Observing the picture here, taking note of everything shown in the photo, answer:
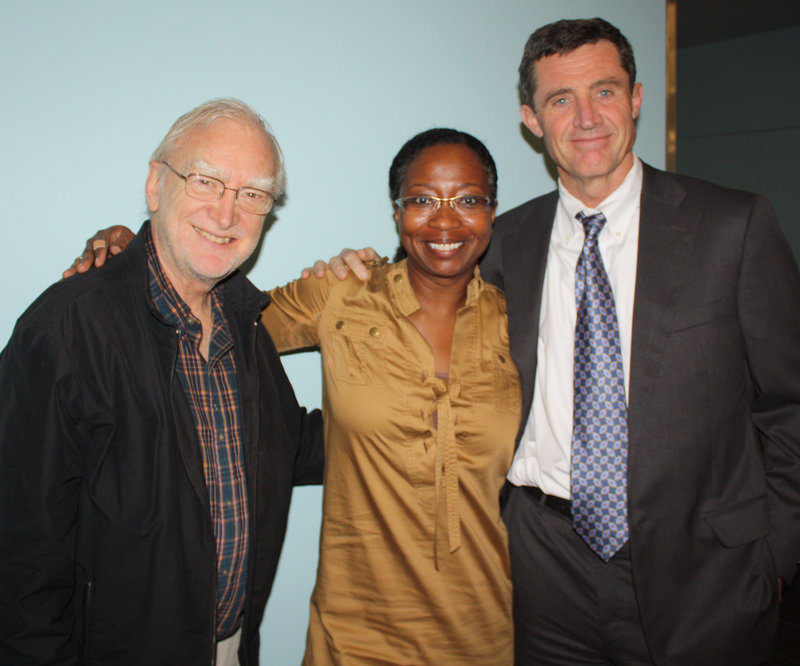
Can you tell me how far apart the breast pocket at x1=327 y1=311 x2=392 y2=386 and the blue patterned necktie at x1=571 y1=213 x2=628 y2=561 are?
0.56 m

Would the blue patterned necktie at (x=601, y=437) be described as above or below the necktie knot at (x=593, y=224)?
below

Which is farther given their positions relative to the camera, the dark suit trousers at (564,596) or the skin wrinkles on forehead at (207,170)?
the dark suit trousers at (564,596)

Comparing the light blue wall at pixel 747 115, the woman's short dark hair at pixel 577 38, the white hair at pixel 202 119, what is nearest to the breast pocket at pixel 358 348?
the white hair at pixel 202 119

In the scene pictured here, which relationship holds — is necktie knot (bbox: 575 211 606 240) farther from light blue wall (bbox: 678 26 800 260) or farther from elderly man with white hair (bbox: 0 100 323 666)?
light blue wall (bbox: 678 26 800 260)

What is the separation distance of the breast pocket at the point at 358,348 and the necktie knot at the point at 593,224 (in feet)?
2.13

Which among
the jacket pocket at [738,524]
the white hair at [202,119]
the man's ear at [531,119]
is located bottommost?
the jacket pocket at [738,524]

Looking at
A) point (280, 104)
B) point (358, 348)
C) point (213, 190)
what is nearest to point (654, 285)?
point (358, 348)

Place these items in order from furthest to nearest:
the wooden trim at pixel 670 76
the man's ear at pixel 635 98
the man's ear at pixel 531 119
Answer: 1. the wooden trim at pixel 670 76
2. the man's ear at pixel 531 119
3. the man's ear at pixel 635 98

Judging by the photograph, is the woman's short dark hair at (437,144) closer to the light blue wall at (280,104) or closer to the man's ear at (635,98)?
the light blue wall at (280,104)

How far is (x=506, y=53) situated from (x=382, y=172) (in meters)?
0.79

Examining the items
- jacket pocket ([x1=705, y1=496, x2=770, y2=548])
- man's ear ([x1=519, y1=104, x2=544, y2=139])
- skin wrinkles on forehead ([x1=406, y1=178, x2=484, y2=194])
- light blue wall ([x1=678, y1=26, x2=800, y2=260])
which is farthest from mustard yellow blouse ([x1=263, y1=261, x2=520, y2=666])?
light blue wall ([x1=678, y1=26, x2=800, y2=260])

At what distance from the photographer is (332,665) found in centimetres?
161

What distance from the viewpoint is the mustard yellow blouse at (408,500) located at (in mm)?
1599

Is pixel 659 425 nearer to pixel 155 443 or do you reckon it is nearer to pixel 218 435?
pixel 218 435
